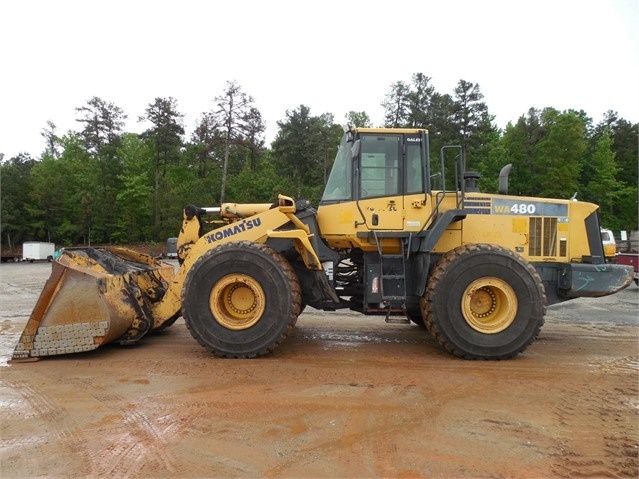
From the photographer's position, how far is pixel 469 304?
5516mm

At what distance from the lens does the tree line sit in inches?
1485

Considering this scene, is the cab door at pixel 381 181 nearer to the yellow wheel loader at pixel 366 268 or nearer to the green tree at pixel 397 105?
the yellow wheel loader at pixel 366 268

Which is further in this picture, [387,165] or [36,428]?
[387,165]

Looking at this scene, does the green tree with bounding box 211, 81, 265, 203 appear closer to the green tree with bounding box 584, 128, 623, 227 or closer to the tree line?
the tree line

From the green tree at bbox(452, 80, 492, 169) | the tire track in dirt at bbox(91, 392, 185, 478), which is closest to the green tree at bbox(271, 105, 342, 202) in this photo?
the green tree at bbox(452, 80, 492, 169)

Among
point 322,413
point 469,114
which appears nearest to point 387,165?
point 322,413

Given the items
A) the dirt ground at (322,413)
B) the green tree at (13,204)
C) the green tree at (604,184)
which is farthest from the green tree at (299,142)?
the dirt ground at (322,413)

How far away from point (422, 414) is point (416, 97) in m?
40.6

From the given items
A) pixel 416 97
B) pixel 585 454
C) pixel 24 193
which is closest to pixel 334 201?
pixel 585 454

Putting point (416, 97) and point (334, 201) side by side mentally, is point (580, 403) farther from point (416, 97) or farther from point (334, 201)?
point (416, 97)

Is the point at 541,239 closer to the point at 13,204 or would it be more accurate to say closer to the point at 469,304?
the point at 469,304

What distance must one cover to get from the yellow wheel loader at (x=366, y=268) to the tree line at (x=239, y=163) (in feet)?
85.3

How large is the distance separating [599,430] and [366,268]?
3.08m

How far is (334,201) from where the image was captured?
6.04m
